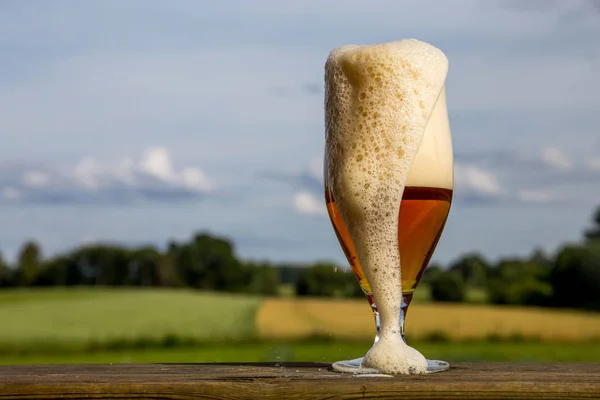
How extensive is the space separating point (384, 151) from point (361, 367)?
1.90ft

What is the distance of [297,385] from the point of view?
1.73 m

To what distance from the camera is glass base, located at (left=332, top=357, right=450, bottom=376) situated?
1.94 meters

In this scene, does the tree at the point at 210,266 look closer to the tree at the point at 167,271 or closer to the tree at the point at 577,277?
the tree at the point at 167,271

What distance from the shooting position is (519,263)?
57.4 ft

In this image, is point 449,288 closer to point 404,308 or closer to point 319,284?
point 319,284

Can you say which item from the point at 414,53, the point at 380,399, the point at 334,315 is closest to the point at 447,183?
the point at 414,53

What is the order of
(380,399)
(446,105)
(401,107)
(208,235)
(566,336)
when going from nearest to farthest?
(380,399) < (401,107) < (446,105) < (566,336) < (208,235)

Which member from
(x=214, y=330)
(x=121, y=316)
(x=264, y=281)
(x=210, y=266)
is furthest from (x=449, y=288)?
(x=210, y=266)

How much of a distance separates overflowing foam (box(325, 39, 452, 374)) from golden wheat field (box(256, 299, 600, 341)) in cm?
952

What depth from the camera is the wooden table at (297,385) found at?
1.71 metres

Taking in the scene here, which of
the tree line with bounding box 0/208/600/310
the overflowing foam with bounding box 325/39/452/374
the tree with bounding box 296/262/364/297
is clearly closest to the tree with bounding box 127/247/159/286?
the tree line with bounding box 0/208/600/310

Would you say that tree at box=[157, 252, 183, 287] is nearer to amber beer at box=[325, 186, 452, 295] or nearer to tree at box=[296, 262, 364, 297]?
tree at box=[296, 262, 364, 297]

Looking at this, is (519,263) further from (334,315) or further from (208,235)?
(208,235)

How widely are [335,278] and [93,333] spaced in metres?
5.72
